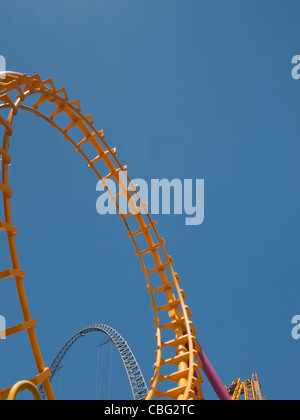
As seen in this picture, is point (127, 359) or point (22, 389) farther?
point (127, 359)

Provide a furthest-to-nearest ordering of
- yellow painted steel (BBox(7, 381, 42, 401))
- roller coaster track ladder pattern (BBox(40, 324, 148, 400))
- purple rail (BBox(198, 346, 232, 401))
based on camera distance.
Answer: roller coaster track ladder pattern (BBox(40, 324, 148, 400)) → purple rail (BBox(198, 346, 232, 401)) → yellow painted steel (BBox(7, 381, 42, 401))

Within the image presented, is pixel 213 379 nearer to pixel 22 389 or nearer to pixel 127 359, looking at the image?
pixel 22 389

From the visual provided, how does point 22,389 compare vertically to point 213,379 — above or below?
above

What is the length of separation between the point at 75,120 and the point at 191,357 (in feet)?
18.6

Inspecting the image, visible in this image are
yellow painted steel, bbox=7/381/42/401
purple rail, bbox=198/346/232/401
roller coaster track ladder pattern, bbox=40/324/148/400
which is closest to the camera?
yellow painted steel, bbox=7/381/42/401

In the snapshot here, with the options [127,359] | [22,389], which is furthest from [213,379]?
[127,359]

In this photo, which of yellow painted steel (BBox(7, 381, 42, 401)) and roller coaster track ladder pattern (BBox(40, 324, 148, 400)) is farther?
roller coaster track ladder pattern (BBox(40, 324, 148, 400))

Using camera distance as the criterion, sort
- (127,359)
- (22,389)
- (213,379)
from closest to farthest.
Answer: (22,389) < (213,379) < (127,359)

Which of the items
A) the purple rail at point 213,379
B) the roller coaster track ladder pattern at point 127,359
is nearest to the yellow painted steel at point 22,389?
the purple rail at point 213,379

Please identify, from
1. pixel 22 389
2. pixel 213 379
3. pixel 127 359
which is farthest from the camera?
pixel 127 359

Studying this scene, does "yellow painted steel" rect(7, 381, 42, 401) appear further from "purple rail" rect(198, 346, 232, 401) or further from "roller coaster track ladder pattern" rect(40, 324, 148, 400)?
"roller coaster track ladder pattern" rect(40, 324, 148, 400)

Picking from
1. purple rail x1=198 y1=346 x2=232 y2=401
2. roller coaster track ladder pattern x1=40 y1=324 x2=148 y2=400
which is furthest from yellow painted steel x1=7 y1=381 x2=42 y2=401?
roller coaster track ladder pattern x1=40 y1=324 x2=148 y2=400
